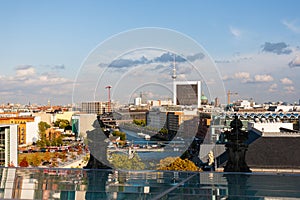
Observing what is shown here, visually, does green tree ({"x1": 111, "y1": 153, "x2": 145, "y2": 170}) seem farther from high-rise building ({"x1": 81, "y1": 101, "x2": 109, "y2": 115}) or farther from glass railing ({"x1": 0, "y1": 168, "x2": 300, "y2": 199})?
glass railing ({"x1": 0, "y1": 168, "x2": 300, "y2": 199})

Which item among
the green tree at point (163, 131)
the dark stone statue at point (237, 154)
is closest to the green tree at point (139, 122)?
the green tree at point (163, 131)

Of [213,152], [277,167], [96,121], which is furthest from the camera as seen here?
[213,152]

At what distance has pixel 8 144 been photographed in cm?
1677

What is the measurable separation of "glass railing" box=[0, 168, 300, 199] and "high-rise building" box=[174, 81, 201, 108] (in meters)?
8.87

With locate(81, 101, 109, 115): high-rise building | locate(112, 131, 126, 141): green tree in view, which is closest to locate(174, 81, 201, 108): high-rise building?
locate(112, 131, 126, 141): green tree

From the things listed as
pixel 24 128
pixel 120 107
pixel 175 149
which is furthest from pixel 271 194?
pixel 24 128

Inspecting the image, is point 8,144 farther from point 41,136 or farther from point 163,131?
point 41,136

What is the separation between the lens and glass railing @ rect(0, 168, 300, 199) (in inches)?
105

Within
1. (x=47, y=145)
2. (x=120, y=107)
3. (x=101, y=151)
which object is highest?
(x=120, y=107)

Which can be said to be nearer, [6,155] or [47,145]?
[6,155]

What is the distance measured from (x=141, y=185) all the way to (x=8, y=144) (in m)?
14.9

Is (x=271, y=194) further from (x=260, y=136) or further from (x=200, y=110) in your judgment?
(x=260, y=136)

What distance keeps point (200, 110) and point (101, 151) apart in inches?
305

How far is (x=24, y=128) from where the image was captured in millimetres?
37156
